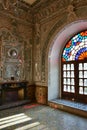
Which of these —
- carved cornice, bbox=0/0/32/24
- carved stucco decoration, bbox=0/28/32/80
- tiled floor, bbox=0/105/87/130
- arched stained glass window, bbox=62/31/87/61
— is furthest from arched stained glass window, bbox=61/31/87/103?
carved cornice, bbox=0/0/32/24

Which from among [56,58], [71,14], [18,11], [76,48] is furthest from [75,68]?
[18,11]

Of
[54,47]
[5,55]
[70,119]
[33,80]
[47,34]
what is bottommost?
[70,119]

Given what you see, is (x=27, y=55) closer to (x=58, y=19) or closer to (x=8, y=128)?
(x=58, y=19)

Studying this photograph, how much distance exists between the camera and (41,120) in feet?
11.1

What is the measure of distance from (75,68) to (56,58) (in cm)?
81

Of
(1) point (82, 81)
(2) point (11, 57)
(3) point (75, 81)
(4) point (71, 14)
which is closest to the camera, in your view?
(4) point (71, 14)

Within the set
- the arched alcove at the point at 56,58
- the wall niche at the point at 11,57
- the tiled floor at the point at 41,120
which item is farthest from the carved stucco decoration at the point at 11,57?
the tiled floor at the point at 41,120

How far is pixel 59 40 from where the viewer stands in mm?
4836

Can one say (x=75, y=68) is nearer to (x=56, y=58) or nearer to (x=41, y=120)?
(x=56, y=58)

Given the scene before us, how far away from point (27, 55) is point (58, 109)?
2.29 meters

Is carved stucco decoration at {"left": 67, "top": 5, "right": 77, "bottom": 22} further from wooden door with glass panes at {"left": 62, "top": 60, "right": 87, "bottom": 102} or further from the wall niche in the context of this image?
the wall niche

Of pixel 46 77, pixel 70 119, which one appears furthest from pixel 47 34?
pixel 70 119

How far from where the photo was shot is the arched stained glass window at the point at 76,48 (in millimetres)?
4570

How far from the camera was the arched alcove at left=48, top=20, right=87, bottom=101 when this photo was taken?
4.57 metres
